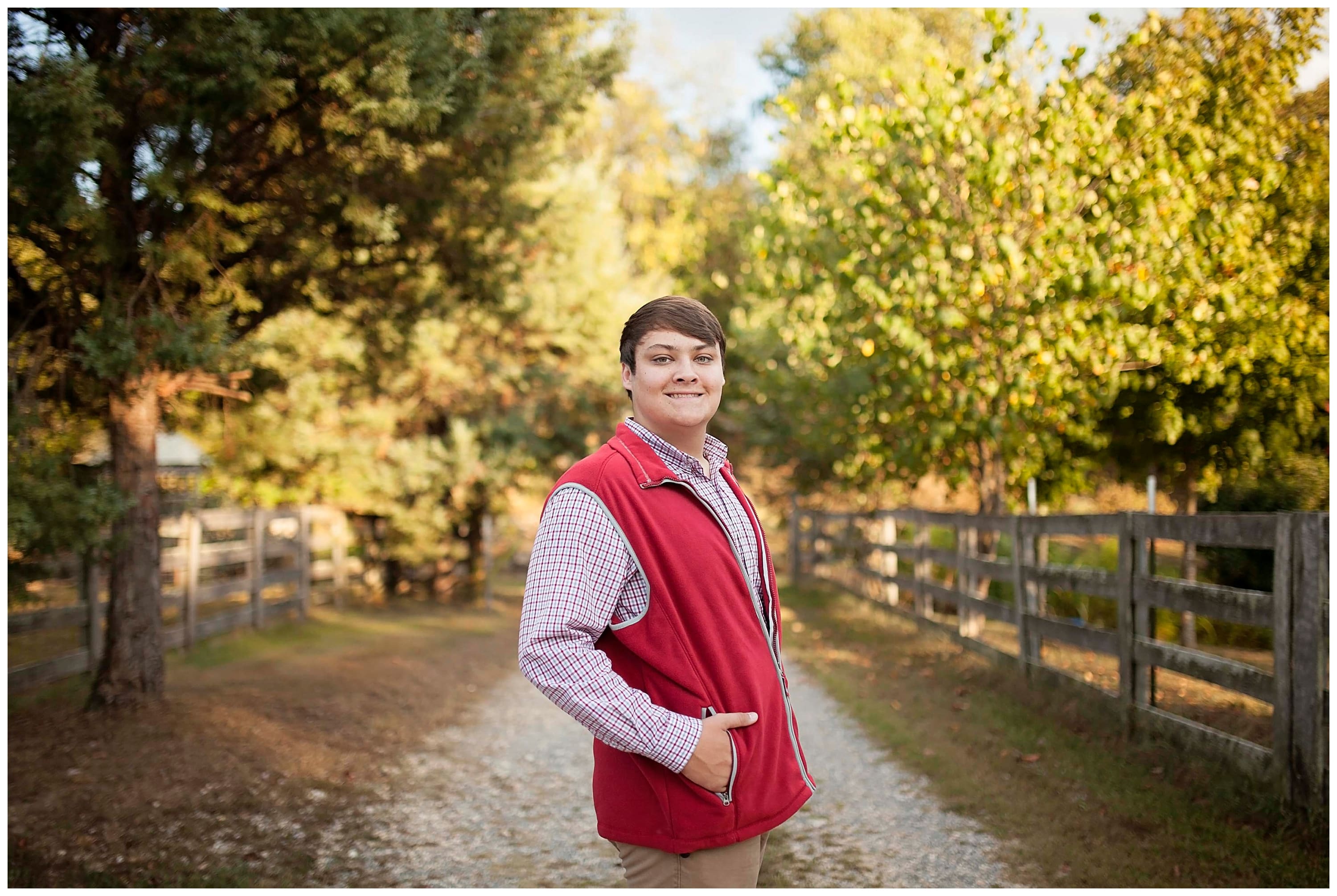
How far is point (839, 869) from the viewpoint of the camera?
4848 millimetres

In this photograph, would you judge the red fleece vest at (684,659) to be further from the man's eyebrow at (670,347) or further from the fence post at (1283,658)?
the fence post at (1283,658)

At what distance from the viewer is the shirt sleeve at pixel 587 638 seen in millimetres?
1989

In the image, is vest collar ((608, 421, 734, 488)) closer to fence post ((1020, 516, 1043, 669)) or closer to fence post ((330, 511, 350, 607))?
fence post ((1020, 516, 1043, 669))

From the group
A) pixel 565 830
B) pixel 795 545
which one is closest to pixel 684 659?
pixel 565 830

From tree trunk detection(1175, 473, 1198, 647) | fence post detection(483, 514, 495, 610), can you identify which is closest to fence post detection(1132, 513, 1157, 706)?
tree trunk detection(1175, 473, 1198, 647)

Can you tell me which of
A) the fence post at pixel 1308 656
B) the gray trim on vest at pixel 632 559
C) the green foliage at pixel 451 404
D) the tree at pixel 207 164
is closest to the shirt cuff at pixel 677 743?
the gray trim on vest at pixel 632 559

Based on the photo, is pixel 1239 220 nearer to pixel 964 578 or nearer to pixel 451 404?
pixel 964 578

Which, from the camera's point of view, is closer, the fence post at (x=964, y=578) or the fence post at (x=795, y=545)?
the fence post at (x=964, y=578)

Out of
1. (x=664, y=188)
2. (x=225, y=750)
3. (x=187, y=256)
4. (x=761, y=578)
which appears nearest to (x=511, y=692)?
(x=225, y=750)

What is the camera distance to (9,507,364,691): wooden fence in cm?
808

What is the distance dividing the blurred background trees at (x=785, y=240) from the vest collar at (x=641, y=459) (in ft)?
13.9

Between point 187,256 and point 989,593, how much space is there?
35.1 ft

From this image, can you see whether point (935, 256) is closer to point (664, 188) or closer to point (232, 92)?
point (232, 92)

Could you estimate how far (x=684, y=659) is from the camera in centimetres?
210
